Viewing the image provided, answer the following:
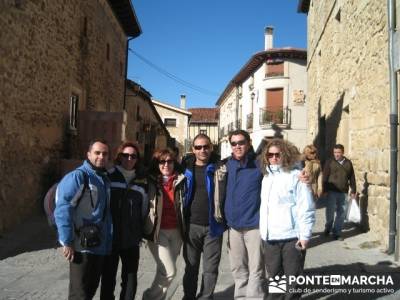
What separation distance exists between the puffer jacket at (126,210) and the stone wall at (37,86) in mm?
4205

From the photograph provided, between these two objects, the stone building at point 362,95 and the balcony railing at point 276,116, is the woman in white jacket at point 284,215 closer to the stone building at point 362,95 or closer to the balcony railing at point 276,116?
the stone building at point 362,95

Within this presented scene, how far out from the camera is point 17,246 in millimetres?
6602

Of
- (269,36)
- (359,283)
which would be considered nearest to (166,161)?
(359,283)

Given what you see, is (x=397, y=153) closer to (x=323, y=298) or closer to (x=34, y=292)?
(x=323, y=298)

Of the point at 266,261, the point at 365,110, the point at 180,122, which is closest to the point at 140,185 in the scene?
the point at 266,261

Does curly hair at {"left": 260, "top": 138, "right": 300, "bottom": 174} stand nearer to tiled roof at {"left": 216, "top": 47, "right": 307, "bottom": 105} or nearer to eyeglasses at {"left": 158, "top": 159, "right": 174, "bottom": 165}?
eyeglasses at {"left": 158, "top": 159, "right": 174, "bottom": 165}

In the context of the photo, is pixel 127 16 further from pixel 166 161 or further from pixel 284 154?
pixel 284 154

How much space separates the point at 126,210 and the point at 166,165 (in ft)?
1.85

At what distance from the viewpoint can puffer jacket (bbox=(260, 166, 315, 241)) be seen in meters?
3.49

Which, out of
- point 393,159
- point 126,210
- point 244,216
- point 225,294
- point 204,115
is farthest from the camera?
point 204,115

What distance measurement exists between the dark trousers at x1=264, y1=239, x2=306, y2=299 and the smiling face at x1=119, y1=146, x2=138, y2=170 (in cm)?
131

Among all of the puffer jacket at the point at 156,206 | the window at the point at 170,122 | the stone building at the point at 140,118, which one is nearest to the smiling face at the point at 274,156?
the puffer jacket at the point at 156,206

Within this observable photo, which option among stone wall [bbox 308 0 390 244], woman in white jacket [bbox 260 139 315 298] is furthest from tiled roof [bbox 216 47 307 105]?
woman in white jacket [bbox 260 139 315 298]

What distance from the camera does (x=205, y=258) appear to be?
12.9 ft
